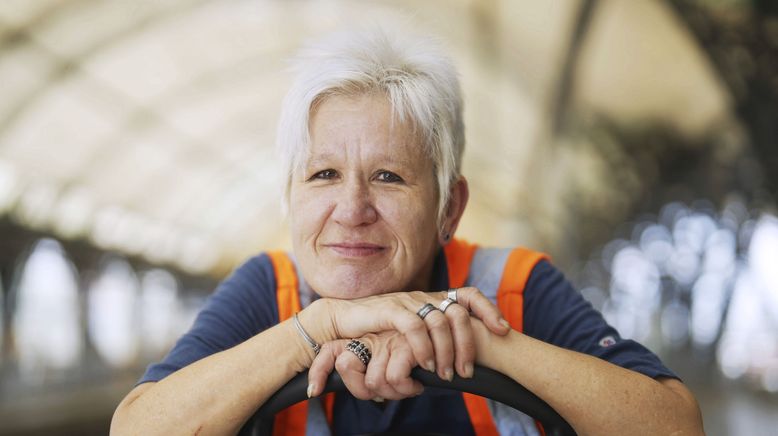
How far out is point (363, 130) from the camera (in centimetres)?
207

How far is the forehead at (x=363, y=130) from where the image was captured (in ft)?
6.78

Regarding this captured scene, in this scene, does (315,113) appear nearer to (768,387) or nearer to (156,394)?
(156,394)

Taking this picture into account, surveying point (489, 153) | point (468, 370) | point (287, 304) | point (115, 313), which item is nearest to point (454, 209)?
point (287, 304)

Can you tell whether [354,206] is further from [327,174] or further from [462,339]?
[462,339]

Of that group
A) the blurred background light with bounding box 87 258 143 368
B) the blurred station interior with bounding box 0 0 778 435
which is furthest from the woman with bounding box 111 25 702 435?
the blurred background light with bounding box 87 258 143 368

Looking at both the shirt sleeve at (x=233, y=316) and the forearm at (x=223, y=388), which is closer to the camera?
the forearm at (x=223, y=388)

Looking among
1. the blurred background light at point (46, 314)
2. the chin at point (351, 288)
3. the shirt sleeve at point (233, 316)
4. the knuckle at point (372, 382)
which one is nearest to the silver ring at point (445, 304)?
the knuckle at point (372, 382)

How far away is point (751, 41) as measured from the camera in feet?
28.7

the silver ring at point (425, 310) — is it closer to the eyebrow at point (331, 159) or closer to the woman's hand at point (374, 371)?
the woman's hand at point (374, 371)

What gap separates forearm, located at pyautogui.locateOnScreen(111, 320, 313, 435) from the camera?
1833mm

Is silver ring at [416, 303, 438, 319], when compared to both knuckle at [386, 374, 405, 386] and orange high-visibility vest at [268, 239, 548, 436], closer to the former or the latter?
knuckle at [386, 374, 405, 386]

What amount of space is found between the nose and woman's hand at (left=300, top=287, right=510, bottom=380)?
0.25m

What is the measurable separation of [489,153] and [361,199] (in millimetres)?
22832

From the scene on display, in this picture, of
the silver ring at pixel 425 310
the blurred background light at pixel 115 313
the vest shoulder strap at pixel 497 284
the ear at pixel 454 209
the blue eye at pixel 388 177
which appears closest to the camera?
the silver ring at pixel 425 310
